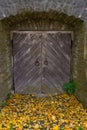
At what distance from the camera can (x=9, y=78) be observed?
6.91 meters

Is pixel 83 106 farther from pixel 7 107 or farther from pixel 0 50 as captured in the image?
pixel 0 50

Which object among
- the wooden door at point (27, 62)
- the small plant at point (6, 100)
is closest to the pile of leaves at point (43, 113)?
the small plant at point (6, 100)

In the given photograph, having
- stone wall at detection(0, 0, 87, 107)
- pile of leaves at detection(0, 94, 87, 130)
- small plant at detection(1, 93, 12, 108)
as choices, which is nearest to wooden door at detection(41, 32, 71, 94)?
stone wall at detection(0, 0, 87, 107)

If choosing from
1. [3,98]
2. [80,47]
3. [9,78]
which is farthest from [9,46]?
[80,47]

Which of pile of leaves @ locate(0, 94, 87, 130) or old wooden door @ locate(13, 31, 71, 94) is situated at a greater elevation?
old wooden door @ locate(13, 31, 71, 94)

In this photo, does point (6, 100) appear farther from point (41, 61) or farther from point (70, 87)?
point (70, 87)

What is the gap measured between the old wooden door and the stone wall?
0.21 m

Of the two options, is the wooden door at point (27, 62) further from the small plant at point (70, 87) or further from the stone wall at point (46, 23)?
the small plant at point (70, 87)

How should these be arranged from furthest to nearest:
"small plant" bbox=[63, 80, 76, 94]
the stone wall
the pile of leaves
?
1. "small plant" bbox=[63, 80, 76, 94]
2. the stone wall
3. the pile of leaves

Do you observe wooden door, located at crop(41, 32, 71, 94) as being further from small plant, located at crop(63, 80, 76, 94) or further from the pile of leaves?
the pile of leaves

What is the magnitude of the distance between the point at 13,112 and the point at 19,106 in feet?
1.23

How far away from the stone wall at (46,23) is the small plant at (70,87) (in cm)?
19

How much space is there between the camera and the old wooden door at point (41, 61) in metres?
6.97

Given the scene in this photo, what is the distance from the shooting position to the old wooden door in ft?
22.9
